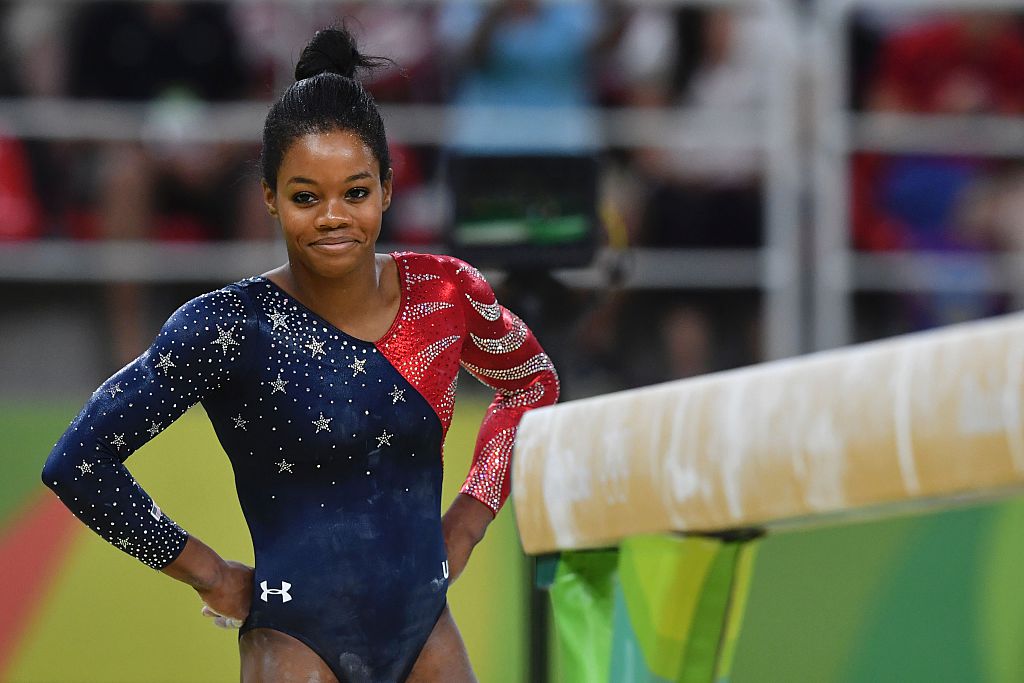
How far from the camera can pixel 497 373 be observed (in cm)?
251

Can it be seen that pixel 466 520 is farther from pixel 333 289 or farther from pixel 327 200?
pixel 327 200

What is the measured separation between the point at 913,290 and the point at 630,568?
11.3ft

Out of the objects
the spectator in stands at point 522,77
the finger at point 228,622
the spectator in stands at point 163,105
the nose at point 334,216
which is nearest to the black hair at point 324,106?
the nose at point 334,216

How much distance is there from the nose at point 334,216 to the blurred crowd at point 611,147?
9.00 ft

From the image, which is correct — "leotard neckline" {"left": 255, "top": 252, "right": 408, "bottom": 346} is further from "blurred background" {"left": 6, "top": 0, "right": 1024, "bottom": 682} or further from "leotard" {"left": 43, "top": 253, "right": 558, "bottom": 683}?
"blurred background" {"left": 6, "top": 0, "right": 1024, "bottom": 682}

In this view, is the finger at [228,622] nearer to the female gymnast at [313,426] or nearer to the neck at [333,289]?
the female gymnast at [313,426]

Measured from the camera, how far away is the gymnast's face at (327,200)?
2109 millimetres

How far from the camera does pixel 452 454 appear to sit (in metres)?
4.12

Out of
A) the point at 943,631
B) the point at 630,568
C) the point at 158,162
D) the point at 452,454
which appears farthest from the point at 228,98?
the point at 630,568

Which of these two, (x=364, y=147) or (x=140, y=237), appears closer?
(x=364, y=147)

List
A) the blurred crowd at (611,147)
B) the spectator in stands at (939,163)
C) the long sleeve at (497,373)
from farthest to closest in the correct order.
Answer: the spectator in stands at (939,163) < the blurred crowd at (611,147) < the long sleeve at (497,373)

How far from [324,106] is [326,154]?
79 millimetres

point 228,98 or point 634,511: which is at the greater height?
point 228,98

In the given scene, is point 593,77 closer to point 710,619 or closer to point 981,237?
point 981,237
